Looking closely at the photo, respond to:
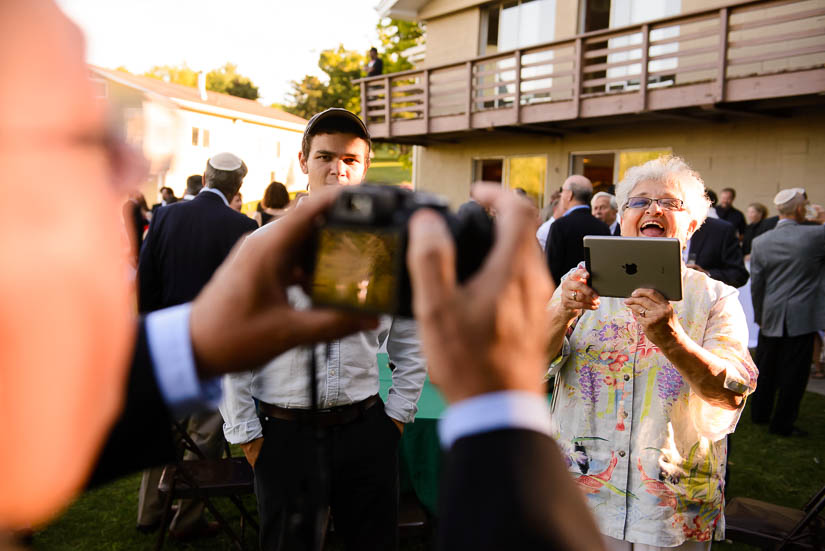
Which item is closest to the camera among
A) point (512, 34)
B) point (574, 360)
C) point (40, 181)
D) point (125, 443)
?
point (40, 181)

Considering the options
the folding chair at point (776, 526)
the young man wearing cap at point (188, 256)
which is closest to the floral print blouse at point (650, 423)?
the folding chair at point (776, 526)

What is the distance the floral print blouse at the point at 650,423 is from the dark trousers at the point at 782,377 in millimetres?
4269

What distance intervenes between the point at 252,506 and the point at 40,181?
4.23 m

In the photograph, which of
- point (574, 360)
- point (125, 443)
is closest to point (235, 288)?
point (125, 443)

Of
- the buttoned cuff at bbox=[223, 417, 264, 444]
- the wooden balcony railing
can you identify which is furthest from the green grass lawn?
the wooden balcony railing

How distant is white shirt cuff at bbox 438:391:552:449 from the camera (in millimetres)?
608

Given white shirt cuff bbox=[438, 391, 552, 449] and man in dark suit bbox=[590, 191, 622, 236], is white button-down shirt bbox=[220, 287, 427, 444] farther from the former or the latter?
man in dark suit bbox=[590, 191, 622, 236]

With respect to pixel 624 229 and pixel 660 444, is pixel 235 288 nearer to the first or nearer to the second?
pixel 660 444

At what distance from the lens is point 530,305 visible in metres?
0.64

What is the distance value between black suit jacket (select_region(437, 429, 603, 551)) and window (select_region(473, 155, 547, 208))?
13.7 metres

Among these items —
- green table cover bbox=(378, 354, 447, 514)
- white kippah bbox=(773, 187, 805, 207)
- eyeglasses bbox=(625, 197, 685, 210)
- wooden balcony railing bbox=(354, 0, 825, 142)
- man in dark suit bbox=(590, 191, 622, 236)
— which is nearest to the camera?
eyeglasses bbox=(625, 197, 685, 210)

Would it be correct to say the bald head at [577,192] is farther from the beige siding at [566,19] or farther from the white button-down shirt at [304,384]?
the beige siding at [566,19]

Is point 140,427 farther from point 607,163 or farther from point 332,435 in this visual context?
point 607,163

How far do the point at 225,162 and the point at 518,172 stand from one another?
11643mm
